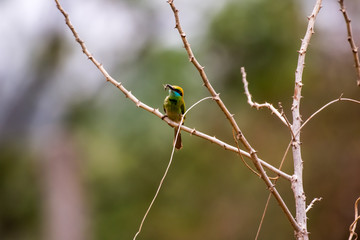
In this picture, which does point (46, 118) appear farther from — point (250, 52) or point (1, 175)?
point (250, 52)

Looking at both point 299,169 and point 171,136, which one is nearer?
point 299,169

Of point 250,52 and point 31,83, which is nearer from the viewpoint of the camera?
point 250,52

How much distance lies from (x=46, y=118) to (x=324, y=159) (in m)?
8.24

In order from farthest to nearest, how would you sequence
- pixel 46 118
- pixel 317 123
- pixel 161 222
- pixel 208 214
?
1. pixel 46 118
2. pixel 161 222
3. pixel 208 214
4. pixel 317 123

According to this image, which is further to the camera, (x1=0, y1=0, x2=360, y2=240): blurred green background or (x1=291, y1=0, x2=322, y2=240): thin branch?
(x1=0, y1=0, x2=360, y2=240): blurred green background

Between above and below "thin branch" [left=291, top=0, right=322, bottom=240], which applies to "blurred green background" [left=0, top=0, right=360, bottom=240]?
above

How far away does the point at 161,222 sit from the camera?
1348 centimetres

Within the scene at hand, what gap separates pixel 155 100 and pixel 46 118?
3.66 meters

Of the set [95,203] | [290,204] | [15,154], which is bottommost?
[290,204]

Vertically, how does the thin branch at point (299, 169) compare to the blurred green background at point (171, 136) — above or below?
below

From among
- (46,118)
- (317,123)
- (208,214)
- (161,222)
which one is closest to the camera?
(317,123)

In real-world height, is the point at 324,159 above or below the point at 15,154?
below

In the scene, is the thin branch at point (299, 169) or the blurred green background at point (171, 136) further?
the blurred green background at point (171, 136)

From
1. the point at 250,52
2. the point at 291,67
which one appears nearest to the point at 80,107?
the point at 250,52
